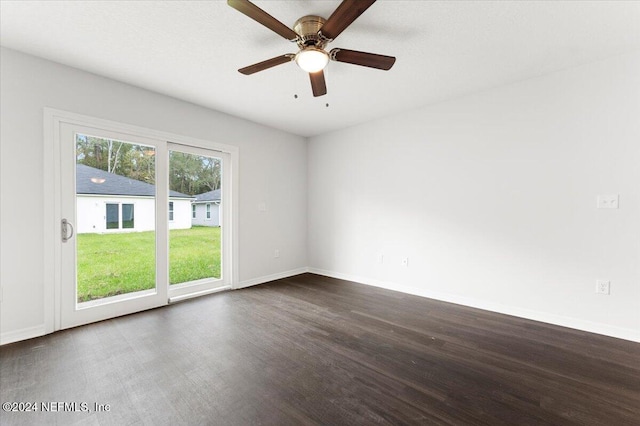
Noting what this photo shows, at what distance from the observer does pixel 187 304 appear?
3307mm

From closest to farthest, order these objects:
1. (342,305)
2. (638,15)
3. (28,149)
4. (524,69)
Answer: (638,15)
(28,149)
(524,69)
(342,305)

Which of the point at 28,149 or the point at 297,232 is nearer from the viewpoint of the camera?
the point at 28,149

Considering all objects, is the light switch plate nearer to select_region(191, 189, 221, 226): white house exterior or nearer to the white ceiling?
the white ceiling

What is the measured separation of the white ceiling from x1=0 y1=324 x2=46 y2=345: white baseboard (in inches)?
100

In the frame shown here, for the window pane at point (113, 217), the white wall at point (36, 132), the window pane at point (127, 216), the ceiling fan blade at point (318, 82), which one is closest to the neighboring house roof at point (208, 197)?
the white wall at point (36, 132)

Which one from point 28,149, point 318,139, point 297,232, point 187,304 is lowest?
point 187,304

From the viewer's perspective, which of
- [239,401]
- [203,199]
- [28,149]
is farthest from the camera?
[203,199]

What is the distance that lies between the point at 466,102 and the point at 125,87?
4.09 meters

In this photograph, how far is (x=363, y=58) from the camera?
203cm

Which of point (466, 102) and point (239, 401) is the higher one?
point (466, 102)

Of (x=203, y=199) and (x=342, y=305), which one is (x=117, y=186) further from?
(x=342, y=305)

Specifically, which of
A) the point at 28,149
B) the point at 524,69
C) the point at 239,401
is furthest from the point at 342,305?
the point at 28,149

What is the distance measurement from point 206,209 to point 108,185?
1.15m

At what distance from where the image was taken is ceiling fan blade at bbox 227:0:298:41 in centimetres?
151
